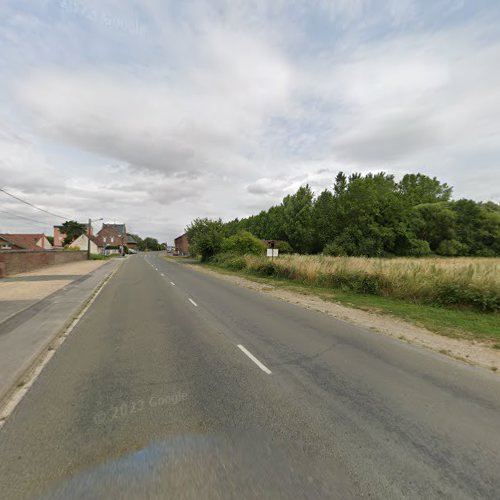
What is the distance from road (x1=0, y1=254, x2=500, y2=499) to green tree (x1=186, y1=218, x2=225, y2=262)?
38.2 meters

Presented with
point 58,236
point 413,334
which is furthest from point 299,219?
point 58,236

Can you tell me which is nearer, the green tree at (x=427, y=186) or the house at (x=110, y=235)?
the green tree at (x=427, y=186)

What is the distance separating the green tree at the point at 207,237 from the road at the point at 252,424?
38.2m

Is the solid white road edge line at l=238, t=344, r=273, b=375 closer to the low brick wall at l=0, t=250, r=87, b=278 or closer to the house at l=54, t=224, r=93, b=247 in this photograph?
the low brick wall at l=0, t=250, r=87, b=278

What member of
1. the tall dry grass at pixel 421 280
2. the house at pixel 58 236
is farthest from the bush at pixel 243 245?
the house at pixel 58 236

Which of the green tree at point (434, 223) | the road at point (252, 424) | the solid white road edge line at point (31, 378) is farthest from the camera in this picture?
the green tree at point (434, 223)

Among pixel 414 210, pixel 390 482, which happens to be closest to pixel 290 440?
pixel 390 482

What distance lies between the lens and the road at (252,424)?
2574 millimetres

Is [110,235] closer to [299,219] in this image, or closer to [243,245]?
[299,219]

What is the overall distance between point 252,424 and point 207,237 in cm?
4175

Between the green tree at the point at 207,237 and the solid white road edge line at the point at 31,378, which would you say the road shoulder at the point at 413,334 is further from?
the green tree at the point at 207,237

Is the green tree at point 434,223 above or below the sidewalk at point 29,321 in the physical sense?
above

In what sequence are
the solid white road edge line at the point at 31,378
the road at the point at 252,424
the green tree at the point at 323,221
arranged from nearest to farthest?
the road at the point at 252,424 → the solid white road edge line at the point at 31,378 → the green tree at the point at 323,221

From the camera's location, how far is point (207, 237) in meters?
44.5
